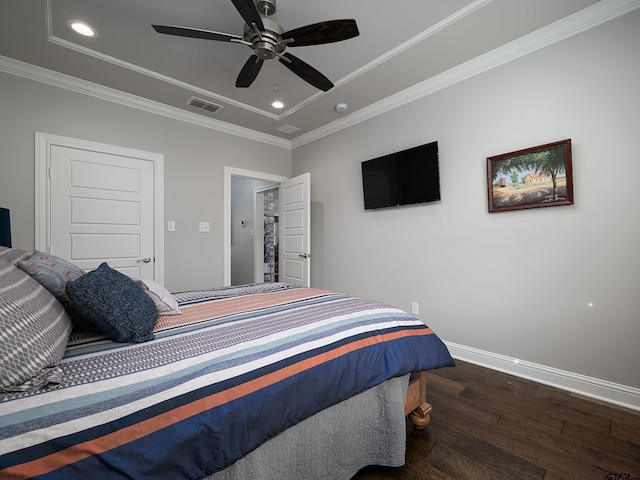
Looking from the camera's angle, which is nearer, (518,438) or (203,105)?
(518,438)

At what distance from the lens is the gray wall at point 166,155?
2.63 metres

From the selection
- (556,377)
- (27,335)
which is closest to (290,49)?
(27,335)

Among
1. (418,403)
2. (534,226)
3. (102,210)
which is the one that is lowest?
(418,403)

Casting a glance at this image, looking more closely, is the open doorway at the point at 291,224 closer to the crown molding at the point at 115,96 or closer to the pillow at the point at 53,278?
the crown molding at the point at 115,96

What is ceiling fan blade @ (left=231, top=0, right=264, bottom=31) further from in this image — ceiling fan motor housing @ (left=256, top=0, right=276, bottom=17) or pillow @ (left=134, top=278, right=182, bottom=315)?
pillow @ (left=134, top=278, right=182, bottom=315)

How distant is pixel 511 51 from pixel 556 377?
8.69ft

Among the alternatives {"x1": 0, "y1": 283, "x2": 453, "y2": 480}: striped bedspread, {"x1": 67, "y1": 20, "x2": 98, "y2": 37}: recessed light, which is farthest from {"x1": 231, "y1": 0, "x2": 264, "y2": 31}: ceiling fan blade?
{"x1": 0, "y1": 283, "x2": 453, "y2": 480}: striped bedspread

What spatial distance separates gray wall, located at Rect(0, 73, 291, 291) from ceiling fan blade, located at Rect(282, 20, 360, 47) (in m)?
2.26

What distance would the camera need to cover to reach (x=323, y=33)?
1806mm

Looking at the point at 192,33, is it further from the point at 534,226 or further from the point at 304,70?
the point at 534,226

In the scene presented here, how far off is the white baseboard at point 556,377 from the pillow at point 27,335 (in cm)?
292

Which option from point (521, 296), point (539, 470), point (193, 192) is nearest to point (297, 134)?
point (193, 192)

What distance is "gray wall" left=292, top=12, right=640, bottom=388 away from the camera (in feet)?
6.45

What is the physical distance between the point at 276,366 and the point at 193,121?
11.8 feet
